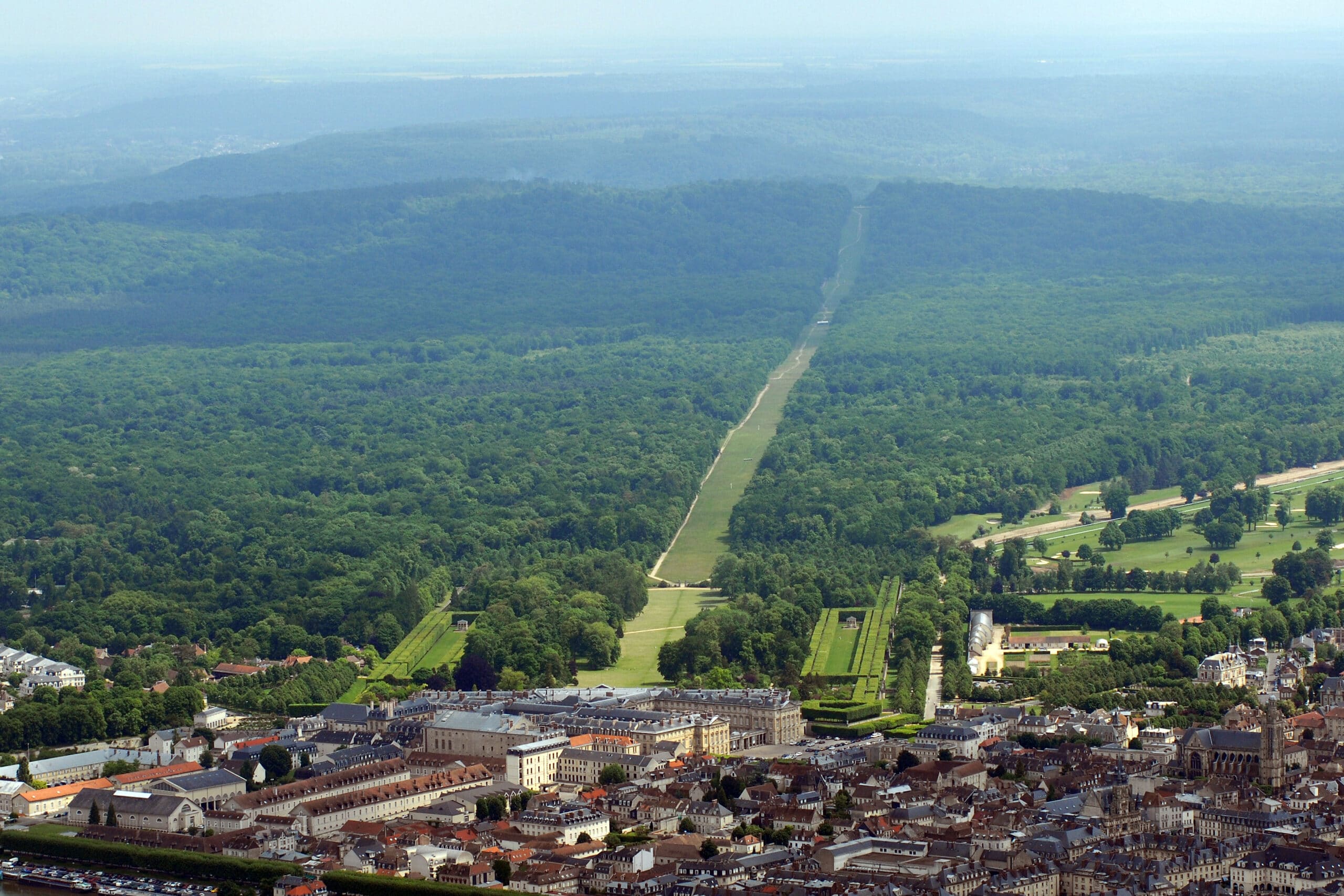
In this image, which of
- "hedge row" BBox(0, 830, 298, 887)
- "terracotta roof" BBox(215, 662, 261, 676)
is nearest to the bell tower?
"hedge row" BBox(0, 830, 298, 887)

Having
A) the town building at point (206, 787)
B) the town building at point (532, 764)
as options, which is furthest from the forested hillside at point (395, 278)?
the town building at point (206, 787)

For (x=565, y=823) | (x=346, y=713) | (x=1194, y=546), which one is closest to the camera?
(x=565, y=823)

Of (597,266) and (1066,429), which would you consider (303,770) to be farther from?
(597,266)

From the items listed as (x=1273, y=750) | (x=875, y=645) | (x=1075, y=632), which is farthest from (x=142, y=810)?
(x=1075, y=632)

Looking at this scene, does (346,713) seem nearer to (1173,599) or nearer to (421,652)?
(421,652)

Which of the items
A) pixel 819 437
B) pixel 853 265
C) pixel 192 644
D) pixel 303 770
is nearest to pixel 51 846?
pixel 303 770

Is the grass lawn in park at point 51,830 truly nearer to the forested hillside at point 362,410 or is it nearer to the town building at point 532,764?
the town building at point 532,764
